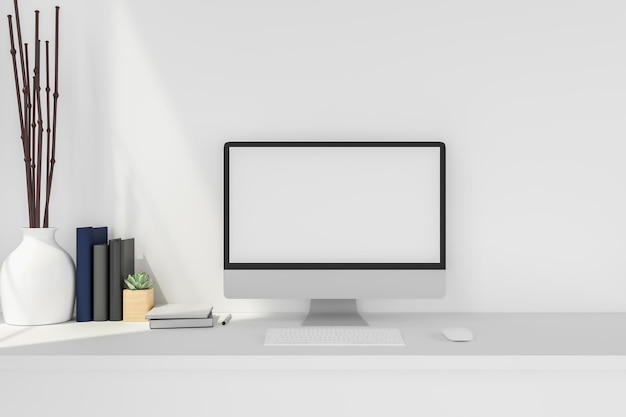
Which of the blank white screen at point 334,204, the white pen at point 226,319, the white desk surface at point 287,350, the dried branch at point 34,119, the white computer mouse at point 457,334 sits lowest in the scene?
the white desk surface at point 287,350

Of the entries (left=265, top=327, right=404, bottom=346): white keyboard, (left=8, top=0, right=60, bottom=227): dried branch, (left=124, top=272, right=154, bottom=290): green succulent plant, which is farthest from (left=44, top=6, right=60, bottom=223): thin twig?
(left=265, top=327, right=404, bottom=346): white keyboard

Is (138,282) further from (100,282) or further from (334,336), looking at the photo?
(334,336)

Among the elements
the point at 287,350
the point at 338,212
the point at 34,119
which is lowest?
the point at 287,350

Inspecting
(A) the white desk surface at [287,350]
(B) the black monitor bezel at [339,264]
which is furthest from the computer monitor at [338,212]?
(A) the white desk surface at [287,350]

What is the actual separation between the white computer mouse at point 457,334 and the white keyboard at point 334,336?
5.2 inches

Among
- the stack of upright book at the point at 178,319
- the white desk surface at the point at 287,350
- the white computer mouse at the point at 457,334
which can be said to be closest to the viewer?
the white desk surface at the point at 287,350

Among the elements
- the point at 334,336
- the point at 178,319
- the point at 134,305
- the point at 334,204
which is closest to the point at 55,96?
the point at 134,305

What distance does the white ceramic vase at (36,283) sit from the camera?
177 centimetres

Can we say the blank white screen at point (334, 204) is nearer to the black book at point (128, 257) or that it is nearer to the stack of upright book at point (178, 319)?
the stack of upright book at point (178, 319)

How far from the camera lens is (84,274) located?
5.99ft

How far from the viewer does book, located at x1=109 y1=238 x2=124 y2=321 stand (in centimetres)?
183

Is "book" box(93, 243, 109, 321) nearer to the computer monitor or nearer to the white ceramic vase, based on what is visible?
the white ceramic vase

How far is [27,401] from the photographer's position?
4.73ft

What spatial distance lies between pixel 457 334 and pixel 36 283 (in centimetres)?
132
